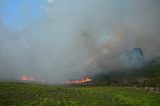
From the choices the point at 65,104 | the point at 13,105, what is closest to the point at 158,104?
the point at 65,104

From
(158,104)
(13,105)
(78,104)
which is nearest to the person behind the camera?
(13,105)

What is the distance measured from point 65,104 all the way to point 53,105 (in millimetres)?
7791

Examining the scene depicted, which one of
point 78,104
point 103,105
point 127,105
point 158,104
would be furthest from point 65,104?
point 158,104

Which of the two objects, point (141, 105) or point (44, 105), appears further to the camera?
point (141, 105)

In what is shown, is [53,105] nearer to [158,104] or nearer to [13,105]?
[13,105]

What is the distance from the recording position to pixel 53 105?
6191 inches

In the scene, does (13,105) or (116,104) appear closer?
(13,105)

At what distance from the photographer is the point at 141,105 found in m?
168

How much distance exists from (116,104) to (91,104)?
45.5 feet

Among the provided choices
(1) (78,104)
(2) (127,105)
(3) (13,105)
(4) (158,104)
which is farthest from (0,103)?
(4) (158,104)

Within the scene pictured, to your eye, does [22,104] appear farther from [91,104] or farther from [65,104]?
[91,104]

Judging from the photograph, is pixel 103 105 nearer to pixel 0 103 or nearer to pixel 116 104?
pixel 116 104

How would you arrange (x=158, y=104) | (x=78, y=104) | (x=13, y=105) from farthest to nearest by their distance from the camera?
(x=158, y=104), (x=78, y=104), (x=13, y=105)

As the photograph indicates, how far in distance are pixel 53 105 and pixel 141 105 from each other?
46.6 meters
